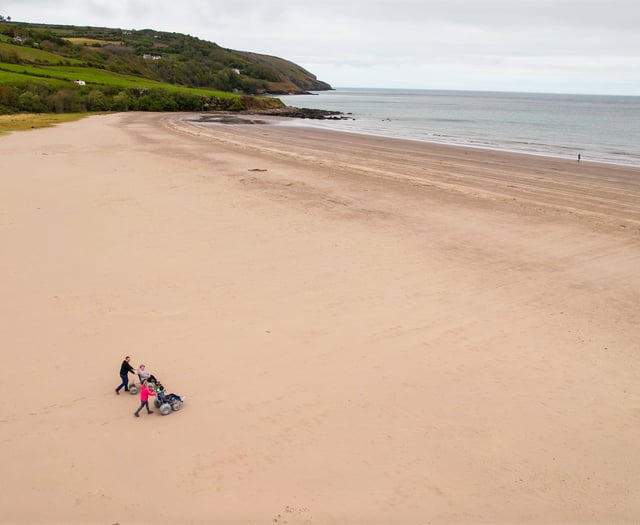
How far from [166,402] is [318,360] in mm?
3149

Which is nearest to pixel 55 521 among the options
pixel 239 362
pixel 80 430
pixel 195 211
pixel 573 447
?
pixel 80 430

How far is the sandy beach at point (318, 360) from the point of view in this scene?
22.9 feet

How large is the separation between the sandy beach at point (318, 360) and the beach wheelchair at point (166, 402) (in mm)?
202

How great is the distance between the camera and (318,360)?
10258 mm

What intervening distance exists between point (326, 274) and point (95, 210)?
1123 cm

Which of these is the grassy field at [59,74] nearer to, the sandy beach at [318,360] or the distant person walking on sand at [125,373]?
the sandy beach at [318,360]

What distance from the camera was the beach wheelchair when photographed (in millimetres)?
8422

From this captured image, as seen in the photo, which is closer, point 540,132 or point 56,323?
point 56,323

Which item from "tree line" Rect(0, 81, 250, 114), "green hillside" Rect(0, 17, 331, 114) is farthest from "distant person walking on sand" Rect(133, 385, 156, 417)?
"green hillside" Rect(0, 17, 331, 114)

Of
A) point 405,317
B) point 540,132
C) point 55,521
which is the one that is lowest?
point 55,521

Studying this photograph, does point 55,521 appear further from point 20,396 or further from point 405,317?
point 405,317

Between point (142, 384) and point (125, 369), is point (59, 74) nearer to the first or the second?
point (125, 369)

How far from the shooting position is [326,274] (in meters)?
14.6

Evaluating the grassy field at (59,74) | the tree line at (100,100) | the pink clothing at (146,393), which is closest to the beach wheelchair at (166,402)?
the pink clothing at (146,393)
